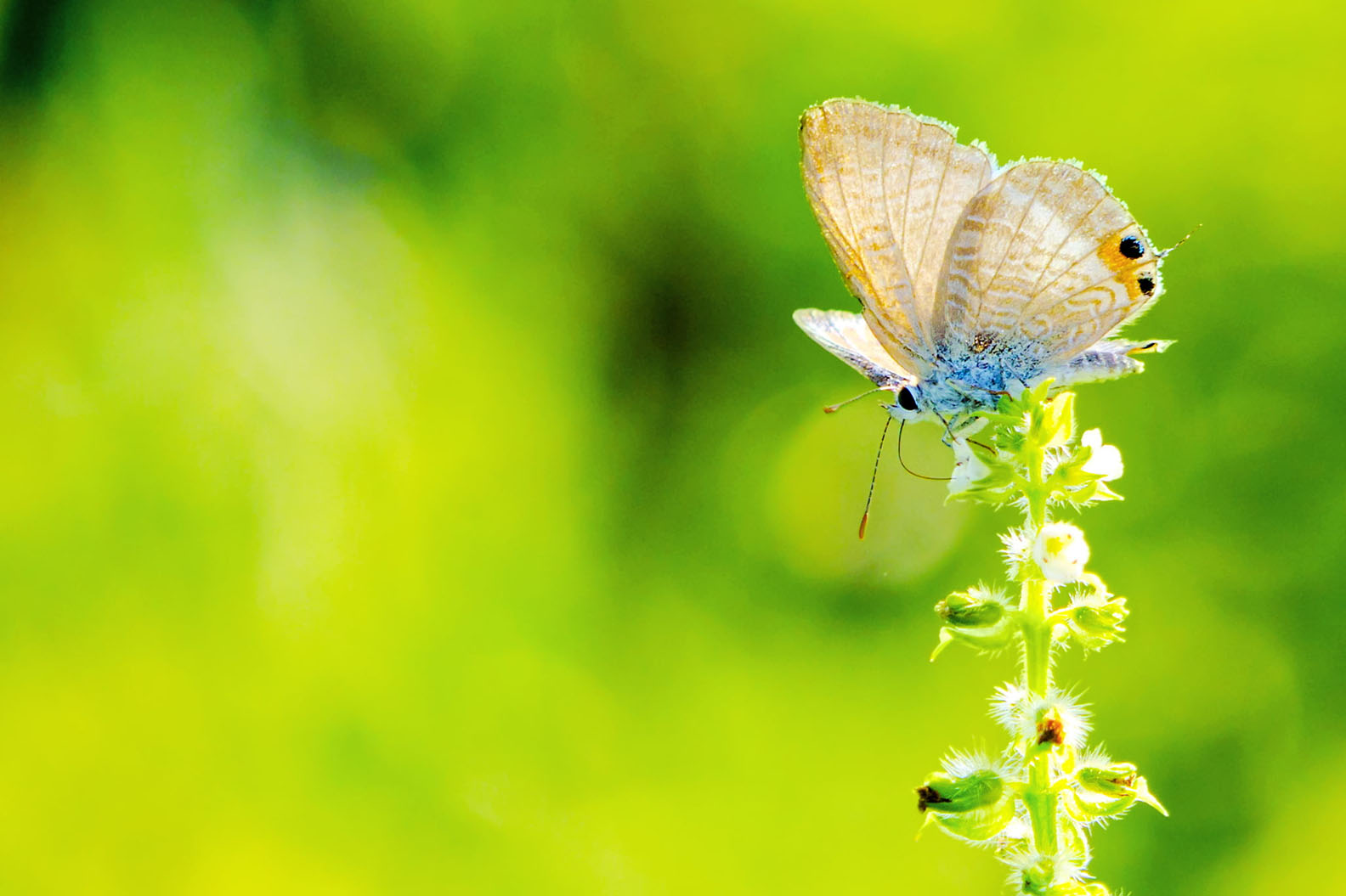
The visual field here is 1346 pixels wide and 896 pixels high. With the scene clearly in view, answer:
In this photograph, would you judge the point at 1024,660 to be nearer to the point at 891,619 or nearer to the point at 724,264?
the point at 891,619

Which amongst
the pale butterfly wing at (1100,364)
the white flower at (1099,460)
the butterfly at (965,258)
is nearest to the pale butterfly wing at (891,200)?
the butterfly at (965,258)

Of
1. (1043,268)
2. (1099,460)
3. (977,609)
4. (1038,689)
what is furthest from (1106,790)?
(1043,268)

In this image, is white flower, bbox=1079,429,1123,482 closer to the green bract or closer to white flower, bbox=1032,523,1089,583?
the green bract

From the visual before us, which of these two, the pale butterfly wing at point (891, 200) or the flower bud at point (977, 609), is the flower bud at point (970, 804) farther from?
the pale butterfly wing at point (891, 200)

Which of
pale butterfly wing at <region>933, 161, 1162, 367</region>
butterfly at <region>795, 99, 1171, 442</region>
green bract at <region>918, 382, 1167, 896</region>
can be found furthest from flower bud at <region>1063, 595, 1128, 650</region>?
pale butterfly wing at <region>933, 161, 1162, 367</region>

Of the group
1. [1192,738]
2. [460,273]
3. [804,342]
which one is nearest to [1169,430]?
[1192,738]

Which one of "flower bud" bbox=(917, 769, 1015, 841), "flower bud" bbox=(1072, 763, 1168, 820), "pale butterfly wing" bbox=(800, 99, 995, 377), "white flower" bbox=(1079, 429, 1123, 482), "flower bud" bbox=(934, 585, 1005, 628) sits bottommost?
"flower bud" bbox=(917, 769, 1015, 841)

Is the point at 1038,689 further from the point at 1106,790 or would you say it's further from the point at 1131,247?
the point at 1131,247
